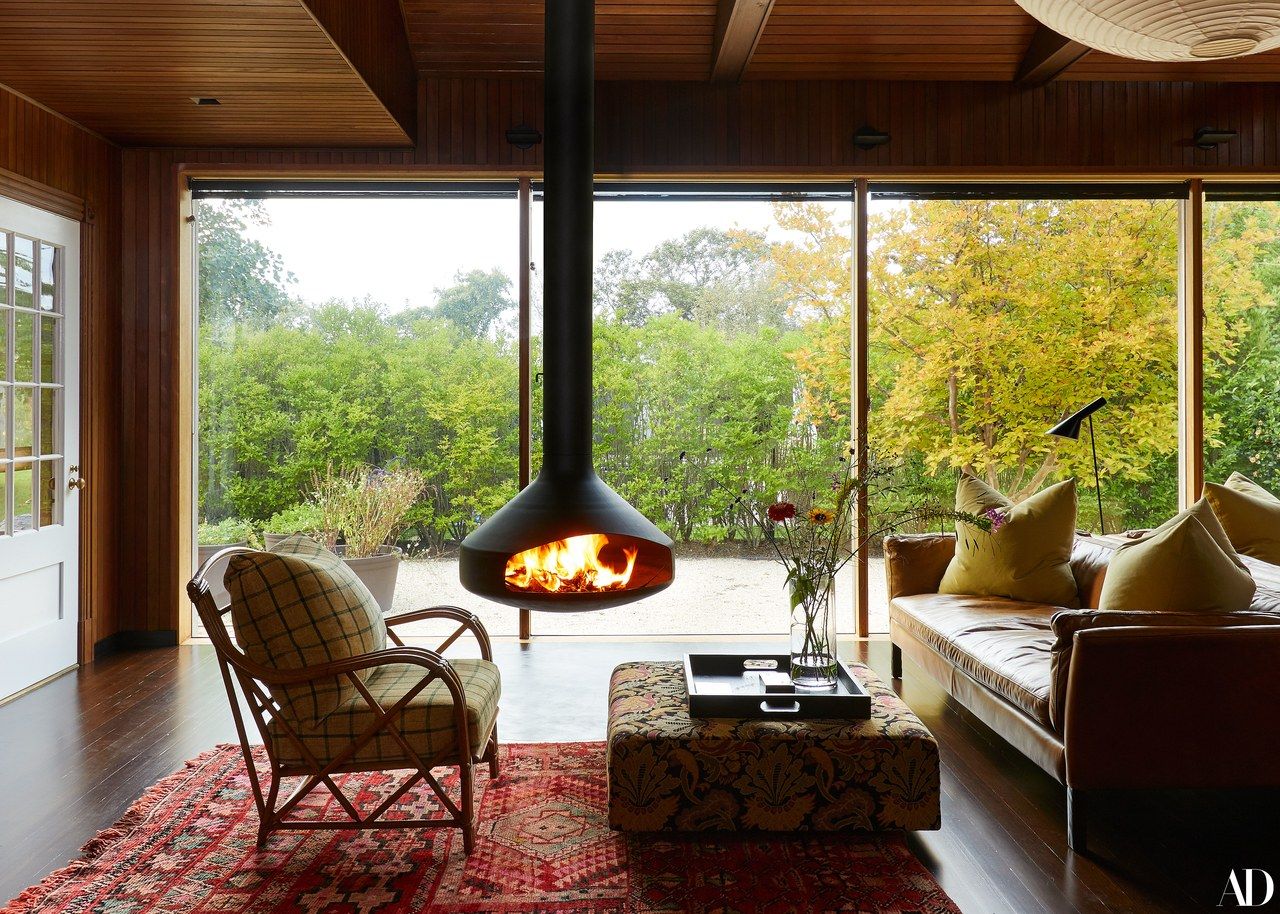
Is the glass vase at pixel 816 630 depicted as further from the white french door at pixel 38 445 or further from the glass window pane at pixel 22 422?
the glass window pane at pixel 22 422

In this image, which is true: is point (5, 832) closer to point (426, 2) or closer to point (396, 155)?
point (396, 155)

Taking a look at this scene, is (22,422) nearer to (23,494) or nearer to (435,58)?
(23,494)

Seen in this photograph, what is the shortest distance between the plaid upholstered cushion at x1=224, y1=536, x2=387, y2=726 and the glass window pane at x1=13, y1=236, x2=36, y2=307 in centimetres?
268

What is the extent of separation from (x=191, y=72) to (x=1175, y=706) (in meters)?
4.40

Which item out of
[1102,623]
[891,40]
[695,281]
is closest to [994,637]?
[1102,623]

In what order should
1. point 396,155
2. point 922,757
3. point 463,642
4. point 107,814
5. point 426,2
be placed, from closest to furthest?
1. point 922,757
2. point 107,814
3. point 426,2
4. point 396,155
5. point 463,642

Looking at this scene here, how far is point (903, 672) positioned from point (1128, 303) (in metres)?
2.59

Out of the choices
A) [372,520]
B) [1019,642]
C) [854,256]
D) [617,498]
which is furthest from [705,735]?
[854,256]

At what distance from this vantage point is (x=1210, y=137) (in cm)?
501

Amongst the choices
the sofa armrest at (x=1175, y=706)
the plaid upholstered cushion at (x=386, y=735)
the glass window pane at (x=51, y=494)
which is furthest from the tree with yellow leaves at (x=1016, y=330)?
the glass window pane at (x=51, y=494)

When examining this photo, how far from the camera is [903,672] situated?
4566mm

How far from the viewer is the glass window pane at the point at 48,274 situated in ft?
14.5

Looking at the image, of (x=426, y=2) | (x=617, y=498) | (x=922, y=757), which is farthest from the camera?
(x=426, y=2)

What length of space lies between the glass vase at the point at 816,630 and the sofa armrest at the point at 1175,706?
0.74 meters
